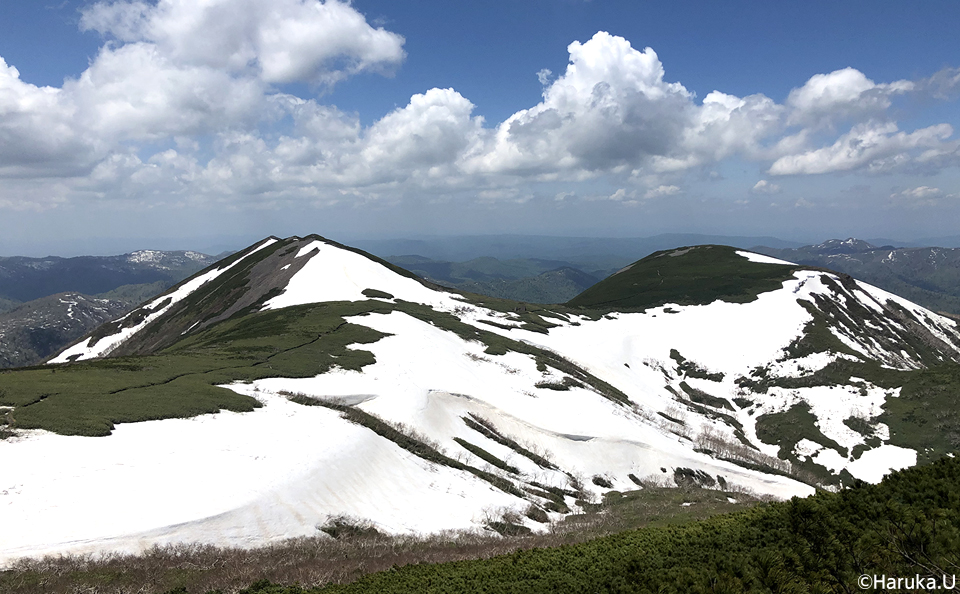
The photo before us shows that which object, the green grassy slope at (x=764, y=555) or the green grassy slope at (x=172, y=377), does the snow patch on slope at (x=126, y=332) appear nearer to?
the green grassy slope at (x=172, y=377)

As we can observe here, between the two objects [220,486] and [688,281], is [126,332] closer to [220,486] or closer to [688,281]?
[220,486]

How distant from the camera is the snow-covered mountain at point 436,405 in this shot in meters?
21.0

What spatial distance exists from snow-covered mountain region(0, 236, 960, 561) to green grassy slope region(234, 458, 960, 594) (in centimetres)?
1153

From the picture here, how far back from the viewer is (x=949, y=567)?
31.5 feet

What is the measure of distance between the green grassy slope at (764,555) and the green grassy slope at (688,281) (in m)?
118

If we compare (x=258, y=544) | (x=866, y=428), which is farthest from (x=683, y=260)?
(x=258, y=544)

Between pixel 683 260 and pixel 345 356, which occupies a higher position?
pixel 683 260

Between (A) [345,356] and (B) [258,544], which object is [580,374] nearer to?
(A) [345,356]

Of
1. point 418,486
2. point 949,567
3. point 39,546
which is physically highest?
point 949,567

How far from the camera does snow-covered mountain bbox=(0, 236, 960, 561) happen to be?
20953 mm

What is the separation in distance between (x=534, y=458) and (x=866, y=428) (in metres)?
56.3

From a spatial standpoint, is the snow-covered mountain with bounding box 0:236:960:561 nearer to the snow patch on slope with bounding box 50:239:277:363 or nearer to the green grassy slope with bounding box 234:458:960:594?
the snow patch on slope with bounding box 50:239:277:363

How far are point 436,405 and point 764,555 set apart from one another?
109ft

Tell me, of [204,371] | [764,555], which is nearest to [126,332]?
[204,371]
